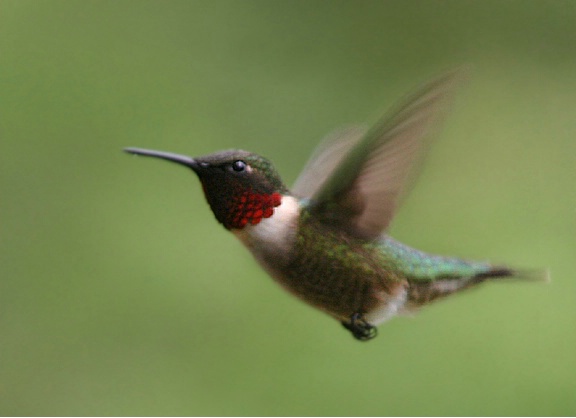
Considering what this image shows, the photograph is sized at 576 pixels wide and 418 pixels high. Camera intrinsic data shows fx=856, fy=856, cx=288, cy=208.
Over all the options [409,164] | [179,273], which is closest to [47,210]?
[179,273]

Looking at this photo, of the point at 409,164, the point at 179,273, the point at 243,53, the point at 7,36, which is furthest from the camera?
the point at 243,53

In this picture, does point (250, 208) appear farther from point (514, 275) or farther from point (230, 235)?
point (230, 235)

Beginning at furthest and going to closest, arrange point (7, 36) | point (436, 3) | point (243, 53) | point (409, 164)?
1. point (436, 3)
2. point (243, 53)
3. point (7, 36)
4. point (409, 164)

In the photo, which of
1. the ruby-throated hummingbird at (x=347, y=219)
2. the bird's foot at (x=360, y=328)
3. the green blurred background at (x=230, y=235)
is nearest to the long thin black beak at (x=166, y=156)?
the ruby-throated hummingbird at (x=347, y=219)

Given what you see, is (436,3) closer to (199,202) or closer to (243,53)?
(243,53)

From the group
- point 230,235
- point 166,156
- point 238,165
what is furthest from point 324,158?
point 230,235

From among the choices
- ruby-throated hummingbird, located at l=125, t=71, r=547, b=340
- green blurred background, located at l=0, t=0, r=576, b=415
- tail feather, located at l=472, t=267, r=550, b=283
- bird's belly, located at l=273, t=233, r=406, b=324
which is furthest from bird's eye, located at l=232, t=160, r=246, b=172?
green blurred background, located at l=0, t=0, r=576, b=415
